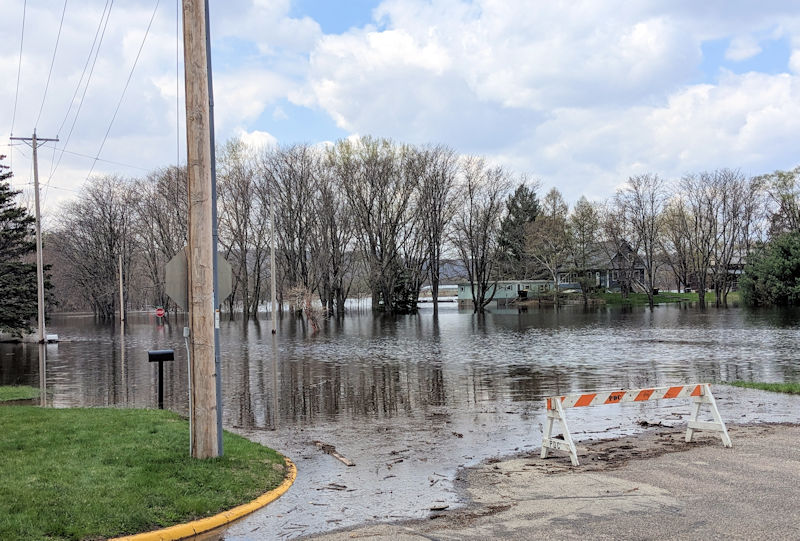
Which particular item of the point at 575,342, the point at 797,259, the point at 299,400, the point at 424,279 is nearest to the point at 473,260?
the point at 424,279

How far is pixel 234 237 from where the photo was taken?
228 feet

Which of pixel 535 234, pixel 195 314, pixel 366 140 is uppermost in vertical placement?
pixel 366 140

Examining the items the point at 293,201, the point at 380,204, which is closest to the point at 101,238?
the point at 293,201

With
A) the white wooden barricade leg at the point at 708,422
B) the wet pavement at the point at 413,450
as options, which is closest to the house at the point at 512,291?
the wet pavement at the point at 413,450

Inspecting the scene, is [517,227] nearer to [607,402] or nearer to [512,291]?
[512,291]

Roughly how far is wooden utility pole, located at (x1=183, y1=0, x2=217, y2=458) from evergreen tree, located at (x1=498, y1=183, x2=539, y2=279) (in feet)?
230

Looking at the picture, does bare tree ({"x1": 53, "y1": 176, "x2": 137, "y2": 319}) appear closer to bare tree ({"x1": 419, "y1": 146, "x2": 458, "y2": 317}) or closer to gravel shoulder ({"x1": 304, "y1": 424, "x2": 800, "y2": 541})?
bare tree ({"x1": 419, "y1": 146, "x2": 458, "y2": 317})

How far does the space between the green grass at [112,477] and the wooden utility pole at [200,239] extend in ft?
1.71

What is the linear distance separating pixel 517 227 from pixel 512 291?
8.60 metres

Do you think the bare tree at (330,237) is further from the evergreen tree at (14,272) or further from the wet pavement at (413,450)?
the wet pavement at (413,450)

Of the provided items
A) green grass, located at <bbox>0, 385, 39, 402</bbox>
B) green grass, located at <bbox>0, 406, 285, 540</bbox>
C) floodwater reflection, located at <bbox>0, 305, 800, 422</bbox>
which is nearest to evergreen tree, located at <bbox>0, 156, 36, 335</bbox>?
floodwater reflection, located at <bbox>0, 305, 800, 422</bbox>

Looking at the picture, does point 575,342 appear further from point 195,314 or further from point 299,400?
point 195,314

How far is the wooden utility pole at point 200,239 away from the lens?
776cm

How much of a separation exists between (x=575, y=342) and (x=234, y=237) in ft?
160
